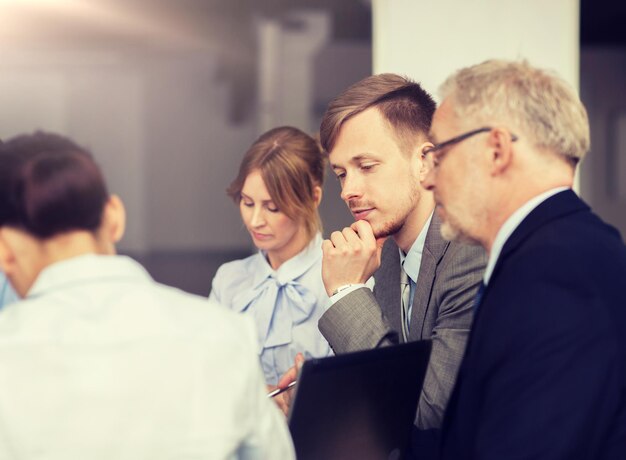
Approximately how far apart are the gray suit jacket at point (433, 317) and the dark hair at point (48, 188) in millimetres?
839

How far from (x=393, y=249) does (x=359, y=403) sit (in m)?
0.88

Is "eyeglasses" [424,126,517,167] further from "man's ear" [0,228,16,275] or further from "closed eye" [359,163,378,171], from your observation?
"man's ear" [0,228,16,275]

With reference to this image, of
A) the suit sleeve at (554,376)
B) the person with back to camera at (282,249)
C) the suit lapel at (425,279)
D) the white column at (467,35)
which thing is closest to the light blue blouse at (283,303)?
the person with back to camera at (282,249)

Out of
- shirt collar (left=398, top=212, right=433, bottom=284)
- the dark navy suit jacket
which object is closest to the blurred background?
the dark navy suit jacket

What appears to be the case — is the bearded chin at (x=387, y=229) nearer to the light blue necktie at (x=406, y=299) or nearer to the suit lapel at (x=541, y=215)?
the light blue necktie at (x=406, y=299)

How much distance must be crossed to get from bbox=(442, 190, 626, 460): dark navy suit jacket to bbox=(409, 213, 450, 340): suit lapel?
625 mm

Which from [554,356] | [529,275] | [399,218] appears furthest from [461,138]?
[399,218]

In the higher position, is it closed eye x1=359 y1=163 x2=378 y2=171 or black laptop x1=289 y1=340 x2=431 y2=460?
closed eye x1=359 y1=163 x2=378 y2=171

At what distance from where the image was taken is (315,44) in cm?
815

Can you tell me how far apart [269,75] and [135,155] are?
17.7 ft

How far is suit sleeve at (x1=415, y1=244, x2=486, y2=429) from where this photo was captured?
2.06 meters

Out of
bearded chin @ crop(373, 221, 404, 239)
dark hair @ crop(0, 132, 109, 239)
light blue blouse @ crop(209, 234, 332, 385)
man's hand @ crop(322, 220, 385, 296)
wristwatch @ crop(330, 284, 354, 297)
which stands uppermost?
dark hair @ crop(0, 132, 109, 239)

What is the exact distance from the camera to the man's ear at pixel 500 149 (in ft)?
5.53

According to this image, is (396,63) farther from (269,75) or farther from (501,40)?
(269,75)
